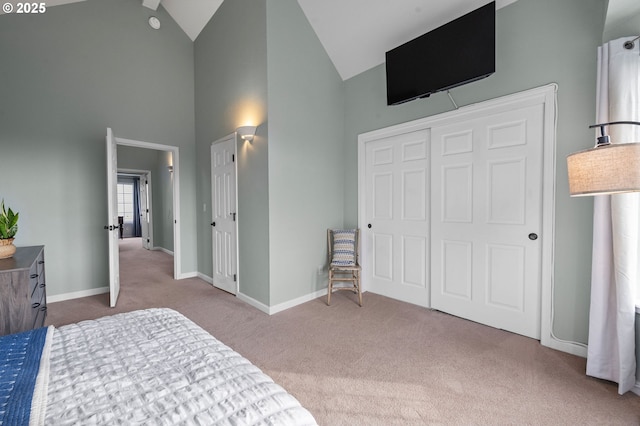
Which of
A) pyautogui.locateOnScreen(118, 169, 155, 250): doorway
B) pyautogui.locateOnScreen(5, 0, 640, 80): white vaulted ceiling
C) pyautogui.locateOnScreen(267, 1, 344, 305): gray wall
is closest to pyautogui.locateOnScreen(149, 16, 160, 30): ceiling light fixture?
pyautogui.locateOnScreen(5, 0, 640, 80): white vaulted ceiling

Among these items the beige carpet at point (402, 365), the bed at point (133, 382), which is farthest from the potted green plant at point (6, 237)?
the bed at point (133, 382)

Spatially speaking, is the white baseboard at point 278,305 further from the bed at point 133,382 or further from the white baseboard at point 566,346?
the white baseboard at point 566,346

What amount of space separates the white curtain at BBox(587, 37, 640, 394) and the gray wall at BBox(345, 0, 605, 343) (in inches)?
11.5

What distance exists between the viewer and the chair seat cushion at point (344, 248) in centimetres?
345

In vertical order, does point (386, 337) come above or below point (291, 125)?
below

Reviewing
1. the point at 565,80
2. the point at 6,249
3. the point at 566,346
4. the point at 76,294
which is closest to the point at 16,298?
the point at 6,249

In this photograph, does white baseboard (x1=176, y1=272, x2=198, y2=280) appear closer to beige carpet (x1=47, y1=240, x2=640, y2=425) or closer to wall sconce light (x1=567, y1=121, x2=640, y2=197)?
beige carpet (x1=47, y1=240, x2=640, y2=425)

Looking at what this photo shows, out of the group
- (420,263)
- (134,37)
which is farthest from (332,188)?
(134,37)

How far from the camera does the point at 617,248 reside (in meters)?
1.80

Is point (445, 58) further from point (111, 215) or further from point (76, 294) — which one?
point (76, 294)

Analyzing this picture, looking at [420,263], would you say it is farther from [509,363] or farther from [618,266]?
[618,266]

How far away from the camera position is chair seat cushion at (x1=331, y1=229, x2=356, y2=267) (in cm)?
345

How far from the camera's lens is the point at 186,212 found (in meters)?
4.66

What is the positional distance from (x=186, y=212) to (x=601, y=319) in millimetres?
4928
